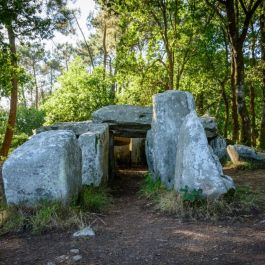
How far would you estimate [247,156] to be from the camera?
37.8ft

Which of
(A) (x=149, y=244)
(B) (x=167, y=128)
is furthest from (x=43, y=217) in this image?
(B) (x=167, y=128)

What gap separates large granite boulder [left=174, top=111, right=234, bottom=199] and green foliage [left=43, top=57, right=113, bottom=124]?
11.8m

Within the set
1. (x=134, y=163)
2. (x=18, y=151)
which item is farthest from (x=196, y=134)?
(x=134, y=163)

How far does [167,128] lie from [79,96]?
11.4 metres

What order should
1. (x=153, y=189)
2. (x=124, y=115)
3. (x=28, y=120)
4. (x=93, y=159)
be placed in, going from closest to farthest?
(x=153, y=189), (x=93, y=159), (x=124, y=115), (x=28, y=120)

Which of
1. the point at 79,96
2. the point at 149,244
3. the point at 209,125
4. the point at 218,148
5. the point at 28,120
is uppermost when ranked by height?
the point at 79,96

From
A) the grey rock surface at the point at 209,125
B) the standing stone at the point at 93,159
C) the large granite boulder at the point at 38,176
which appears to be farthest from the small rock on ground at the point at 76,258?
the grey rock surface at the point at 209,125

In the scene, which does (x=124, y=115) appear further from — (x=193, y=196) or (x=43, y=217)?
(x=43, y=217)

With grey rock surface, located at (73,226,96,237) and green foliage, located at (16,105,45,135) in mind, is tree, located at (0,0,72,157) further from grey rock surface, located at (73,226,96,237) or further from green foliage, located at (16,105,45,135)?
green foliage, located at (16,105,45,135)

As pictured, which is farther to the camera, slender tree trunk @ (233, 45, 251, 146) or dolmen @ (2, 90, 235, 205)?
slender tree trunk @ (233, 45, 251, 146)

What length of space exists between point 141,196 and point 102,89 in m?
11.4

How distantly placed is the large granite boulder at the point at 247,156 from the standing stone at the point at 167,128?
3712mm

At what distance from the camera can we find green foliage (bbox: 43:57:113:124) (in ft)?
61.7

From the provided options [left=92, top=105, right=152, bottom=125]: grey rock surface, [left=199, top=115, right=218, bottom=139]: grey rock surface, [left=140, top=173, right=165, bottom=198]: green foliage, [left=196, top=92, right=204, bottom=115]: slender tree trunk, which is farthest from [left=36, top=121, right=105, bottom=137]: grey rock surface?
[left=196, top=92, right=204, bottom=115]: slender tree trunk
